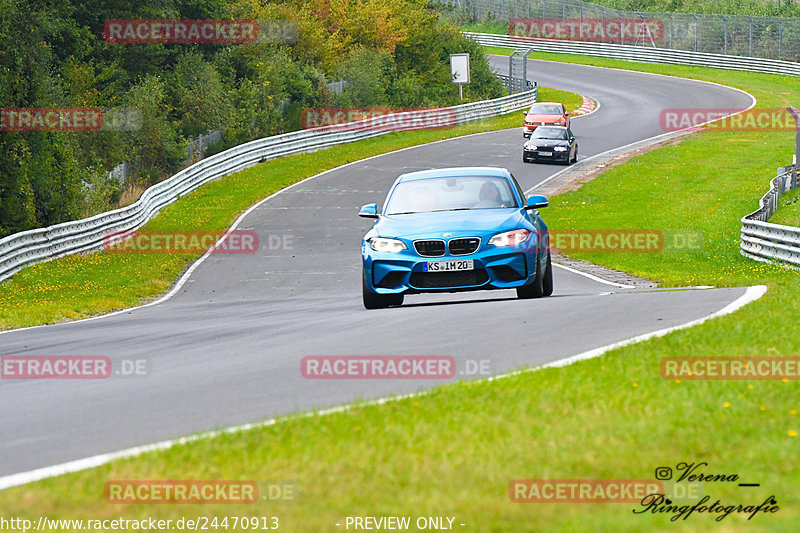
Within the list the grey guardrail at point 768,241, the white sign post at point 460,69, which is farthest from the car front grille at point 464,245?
the white sign post at point 460,69

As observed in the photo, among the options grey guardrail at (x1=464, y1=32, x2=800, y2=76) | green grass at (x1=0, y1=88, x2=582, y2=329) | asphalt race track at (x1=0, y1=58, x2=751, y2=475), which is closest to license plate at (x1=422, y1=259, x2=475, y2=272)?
asphalt race track at (x1=0, y1=58, x2=751, y2=475)

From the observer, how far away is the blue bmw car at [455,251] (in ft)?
42.8

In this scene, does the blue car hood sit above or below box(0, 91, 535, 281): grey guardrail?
above

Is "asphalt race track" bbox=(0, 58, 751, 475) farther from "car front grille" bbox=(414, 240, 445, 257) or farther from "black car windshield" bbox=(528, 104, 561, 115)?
"black car windshield" bbox=(528, 104, 561, 115)

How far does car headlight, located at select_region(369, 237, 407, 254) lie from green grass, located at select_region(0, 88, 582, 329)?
20.7ft

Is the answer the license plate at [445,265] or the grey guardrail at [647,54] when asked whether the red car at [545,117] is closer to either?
the grey guardrail at [647,54]

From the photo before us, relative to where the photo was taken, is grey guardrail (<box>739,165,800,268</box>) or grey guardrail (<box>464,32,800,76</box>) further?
grey guardrail (<box>464,32,800,76</box>)

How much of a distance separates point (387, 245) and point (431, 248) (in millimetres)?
543

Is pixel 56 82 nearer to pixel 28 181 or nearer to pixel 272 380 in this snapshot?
pixel 28 181

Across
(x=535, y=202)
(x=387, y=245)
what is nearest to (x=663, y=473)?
(x=387, y=245)

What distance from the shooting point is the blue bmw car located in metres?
13.0

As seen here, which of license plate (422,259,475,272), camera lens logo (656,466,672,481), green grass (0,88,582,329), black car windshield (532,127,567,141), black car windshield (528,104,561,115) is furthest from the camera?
black car windshield (528,104,561,115)

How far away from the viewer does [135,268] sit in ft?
81.3

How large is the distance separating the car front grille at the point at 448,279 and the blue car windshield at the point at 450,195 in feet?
3.91
